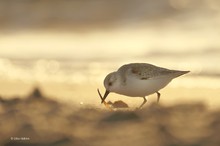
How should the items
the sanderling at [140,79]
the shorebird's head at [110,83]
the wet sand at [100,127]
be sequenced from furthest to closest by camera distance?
1. the shorebird's head at [110,83]
2. the sanderling at [140,79]
3. the wet sand at [100,127]

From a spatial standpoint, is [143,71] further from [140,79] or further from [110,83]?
[110,83]

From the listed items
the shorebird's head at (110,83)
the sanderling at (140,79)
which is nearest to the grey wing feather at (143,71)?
the sanderling at (140,79)

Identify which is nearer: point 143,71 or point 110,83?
point 143,71

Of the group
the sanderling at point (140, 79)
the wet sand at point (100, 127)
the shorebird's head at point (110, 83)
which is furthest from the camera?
the shorebird's head at point (110, 83)

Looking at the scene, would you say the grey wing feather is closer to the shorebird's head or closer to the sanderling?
the sanderling

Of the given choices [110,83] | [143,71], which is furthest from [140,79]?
[110,83]

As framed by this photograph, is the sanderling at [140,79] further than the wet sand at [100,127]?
Yes

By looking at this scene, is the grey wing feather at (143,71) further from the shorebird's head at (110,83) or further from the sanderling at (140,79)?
the shorebird's head at (110,83)

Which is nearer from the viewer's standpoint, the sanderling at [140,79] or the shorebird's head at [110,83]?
the sanderling at [140,79]

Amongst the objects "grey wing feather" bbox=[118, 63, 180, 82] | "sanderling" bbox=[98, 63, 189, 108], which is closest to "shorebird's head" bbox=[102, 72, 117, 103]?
"sanderling" bbox=[98, 63, 189, 108]
